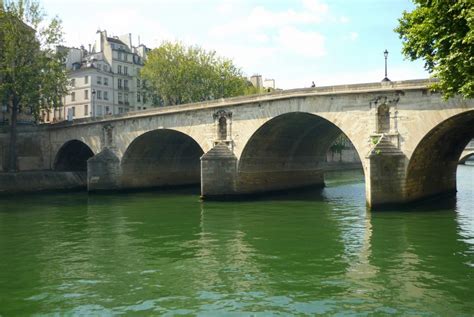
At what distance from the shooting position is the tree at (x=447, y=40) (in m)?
13.9

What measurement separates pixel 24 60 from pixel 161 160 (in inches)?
614

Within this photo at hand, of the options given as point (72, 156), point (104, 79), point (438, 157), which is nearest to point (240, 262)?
point (438, 157)

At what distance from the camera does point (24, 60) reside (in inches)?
1727

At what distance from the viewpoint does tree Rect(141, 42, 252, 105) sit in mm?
56469

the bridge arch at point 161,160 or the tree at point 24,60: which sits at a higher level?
the tree at point 24,60

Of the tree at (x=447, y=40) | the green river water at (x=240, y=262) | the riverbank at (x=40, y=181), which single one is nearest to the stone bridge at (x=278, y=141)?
the green river water at (x=240, y=262)

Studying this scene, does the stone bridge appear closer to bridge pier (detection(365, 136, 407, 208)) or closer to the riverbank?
bridge pier (detection(365, 136, 407, 208))

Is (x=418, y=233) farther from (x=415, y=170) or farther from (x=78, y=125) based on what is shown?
(x=78, y=125)

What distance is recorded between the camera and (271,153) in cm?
3759

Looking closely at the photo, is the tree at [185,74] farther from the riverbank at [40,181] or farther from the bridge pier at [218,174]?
the bridge pier at [218,174]

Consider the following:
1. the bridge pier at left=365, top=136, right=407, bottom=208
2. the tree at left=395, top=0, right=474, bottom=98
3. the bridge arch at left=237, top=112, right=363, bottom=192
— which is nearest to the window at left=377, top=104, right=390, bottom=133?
the bridge pier at left=365, top=136, right=407, bottom=208

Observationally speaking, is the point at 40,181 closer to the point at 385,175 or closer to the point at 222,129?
the point at 222,129

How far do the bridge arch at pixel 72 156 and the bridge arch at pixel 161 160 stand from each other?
887 cm

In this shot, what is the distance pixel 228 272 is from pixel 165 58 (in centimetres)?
4594
